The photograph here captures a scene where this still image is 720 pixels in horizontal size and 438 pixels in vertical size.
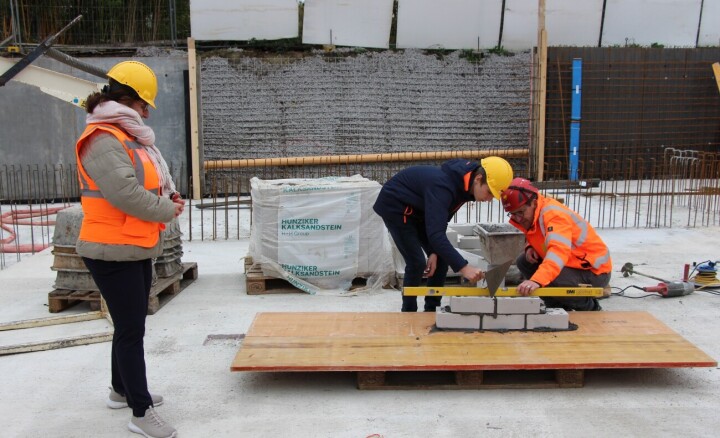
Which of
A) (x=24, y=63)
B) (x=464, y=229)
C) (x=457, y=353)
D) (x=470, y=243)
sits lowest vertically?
(x=457, y=353)

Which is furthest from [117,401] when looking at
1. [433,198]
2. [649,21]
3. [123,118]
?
[649,21]

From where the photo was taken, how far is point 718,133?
49.2 ft

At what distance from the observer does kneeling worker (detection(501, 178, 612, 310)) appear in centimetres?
509

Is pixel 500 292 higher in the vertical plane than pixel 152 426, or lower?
higher

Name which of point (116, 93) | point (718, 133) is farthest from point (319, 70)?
point (116, 93)

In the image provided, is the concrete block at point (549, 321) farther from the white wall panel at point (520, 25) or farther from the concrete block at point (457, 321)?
the white wall panel at point (520, 25)

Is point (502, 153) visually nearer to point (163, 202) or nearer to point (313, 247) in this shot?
point (313, 247)

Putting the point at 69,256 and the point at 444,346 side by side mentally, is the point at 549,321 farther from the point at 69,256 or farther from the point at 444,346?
the point at 69,256

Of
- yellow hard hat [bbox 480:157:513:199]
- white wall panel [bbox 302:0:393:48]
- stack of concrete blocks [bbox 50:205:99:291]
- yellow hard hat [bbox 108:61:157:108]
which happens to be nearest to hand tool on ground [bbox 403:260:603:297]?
yellow hard hat [bbox 480:157:513:199]

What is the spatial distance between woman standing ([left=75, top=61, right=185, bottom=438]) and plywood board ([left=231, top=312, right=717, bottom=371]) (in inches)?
31.4

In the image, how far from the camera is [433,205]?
485 centimetres

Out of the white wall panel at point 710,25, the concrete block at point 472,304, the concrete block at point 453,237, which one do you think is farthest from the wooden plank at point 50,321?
the white wall panel at point 710,25

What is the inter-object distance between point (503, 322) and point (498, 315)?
0.06 metres

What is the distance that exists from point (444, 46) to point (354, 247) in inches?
345
